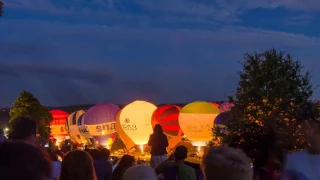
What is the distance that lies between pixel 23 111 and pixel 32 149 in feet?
87.5

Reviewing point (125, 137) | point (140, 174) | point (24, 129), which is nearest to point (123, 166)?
point (24, 129)

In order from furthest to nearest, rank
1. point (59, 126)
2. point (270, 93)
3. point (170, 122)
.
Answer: point (59, 126), point (170, 122), point (270, 93)

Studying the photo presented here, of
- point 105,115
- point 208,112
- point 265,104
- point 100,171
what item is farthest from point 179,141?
point 100,171

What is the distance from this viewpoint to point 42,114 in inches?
1114

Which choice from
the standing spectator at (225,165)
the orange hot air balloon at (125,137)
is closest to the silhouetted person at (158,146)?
the standing spectator at (225,165)

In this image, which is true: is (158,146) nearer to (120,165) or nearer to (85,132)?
(120,165)

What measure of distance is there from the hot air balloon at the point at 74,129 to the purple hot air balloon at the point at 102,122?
2.39 metres

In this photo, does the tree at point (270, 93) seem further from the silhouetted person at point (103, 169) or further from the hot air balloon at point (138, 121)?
the hot air balloon at point (138, 121)

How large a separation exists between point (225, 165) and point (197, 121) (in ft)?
70.6

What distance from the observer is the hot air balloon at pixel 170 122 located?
24938 millimetres

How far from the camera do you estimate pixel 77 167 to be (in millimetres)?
3525

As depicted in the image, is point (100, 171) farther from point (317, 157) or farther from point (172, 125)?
point (172, 125)

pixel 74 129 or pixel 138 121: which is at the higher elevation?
pixel 74 129

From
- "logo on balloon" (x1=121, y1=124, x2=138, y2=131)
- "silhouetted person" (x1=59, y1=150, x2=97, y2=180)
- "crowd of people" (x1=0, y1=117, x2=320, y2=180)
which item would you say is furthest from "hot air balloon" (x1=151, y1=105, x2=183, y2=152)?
"silhouetted person" (x1=59, y1=150, x2=97, y2=180)
